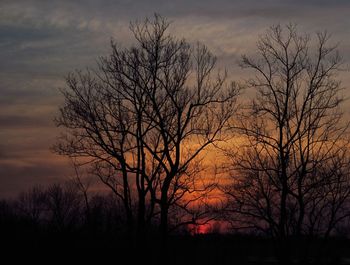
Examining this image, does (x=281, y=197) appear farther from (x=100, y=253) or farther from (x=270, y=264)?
(x=270, y=264)

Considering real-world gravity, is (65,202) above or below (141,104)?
above

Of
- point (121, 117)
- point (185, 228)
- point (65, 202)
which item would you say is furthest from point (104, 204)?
point (121, 117)

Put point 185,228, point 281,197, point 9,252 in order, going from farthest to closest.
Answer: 1. point 185,228
2. point 9,252
3. point 281,197

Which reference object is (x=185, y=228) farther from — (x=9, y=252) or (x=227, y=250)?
(x=227, y=250)

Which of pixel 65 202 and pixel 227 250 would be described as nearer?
pixel 227 250

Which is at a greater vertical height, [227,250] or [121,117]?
[121,117]

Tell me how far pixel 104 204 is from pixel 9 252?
38.7 meters

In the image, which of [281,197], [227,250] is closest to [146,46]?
[281,197]

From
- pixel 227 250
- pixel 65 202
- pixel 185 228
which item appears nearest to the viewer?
pixel 185 228

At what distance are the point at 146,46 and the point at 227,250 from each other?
27.0m

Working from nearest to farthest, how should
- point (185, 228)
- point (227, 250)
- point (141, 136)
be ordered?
point (141, 136) < point (185, 228) < point (227, 250)

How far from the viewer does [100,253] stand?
3281 centimetres

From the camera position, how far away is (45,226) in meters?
33.4

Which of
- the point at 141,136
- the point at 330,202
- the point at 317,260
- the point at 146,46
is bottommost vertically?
the point at 317,260
